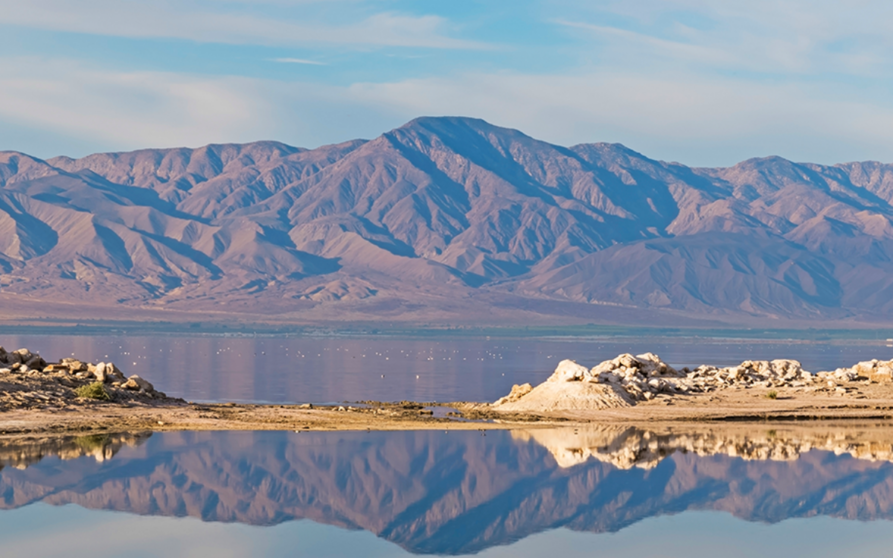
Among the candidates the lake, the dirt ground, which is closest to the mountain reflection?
the lake

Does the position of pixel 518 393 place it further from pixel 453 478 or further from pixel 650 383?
pixel 453 478

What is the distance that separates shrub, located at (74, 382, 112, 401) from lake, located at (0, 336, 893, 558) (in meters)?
4.86

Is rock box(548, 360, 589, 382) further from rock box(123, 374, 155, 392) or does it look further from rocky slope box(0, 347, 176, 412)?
rock box(123, 374, 155, 392)

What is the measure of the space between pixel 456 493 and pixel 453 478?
144 cm

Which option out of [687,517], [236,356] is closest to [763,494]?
[687,517]

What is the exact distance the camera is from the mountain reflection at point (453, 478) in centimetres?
2075

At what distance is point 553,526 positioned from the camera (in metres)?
20.0

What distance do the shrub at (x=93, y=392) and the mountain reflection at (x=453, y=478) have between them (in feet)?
16.4

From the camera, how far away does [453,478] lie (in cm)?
Answer: 2436

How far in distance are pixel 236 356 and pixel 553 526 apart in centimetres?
6533

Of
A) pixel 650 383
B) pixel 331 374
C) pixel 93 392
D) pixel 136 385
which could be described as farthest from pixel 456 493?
pixel 331 374

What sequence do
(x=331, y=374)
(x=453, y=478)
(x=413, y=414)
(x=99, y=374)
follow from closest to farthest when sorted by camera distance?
(x=453, y=478)
(x=99, y=374)
(x=413, y=414)
(x=331, y=374)

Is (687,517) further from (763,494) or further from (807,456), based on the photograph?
(807,456)

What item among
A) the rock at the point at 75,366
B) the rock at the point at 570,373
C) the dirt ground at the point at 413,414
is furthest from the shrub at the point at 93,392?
the rock at the point at 570,373
